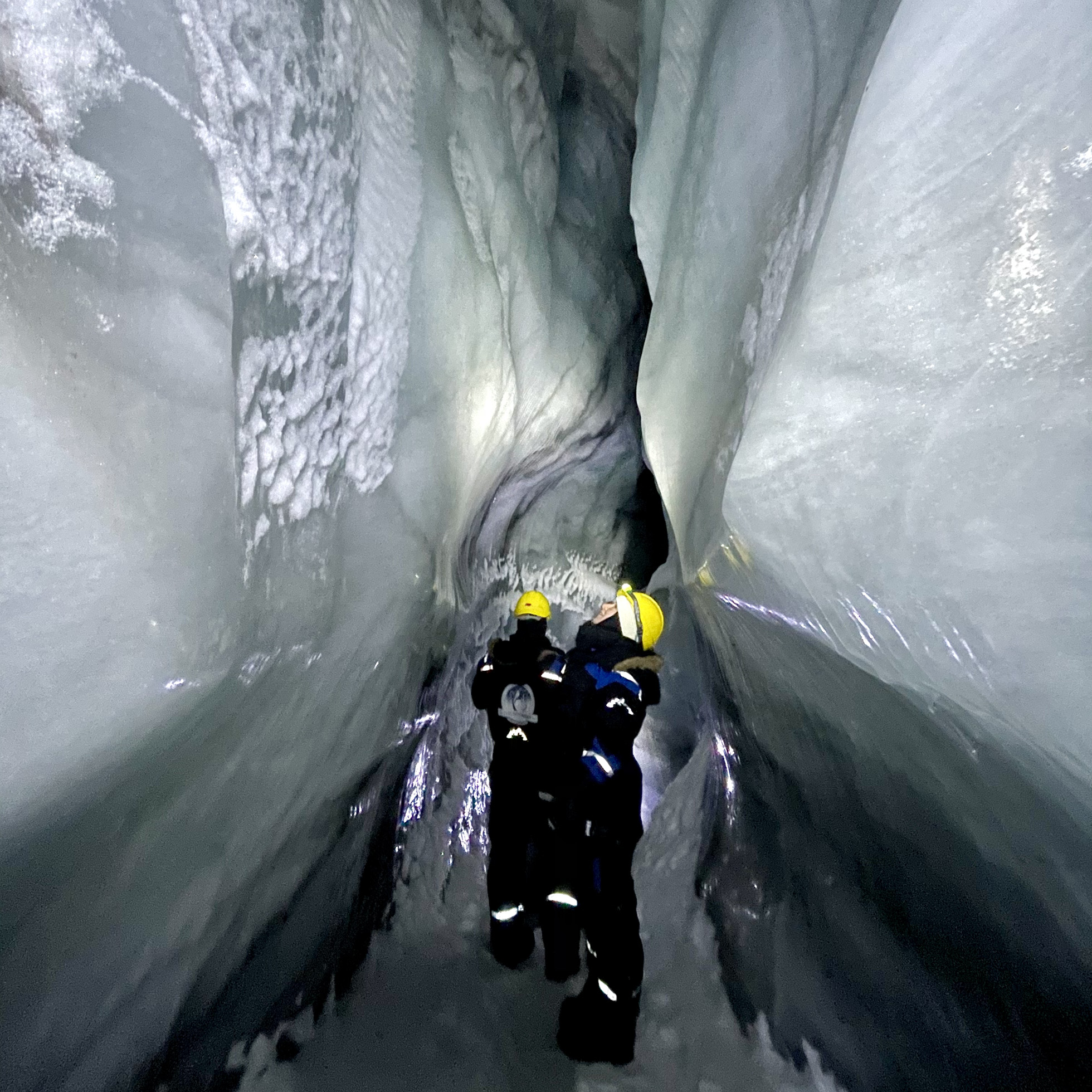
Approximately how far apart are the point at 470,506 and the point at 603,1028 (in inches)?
74.4

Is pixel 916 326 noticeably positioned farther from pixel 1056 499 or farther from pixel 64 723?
pixel 64 723

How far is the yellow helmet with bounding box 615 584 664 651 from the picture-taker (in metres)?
2.56

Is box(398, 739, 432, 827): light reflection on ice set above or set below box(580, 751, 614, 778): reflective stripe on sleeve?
below

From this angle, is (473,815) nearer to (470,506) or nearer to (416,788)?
(416,788)

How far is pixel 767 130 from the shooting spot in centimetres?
194

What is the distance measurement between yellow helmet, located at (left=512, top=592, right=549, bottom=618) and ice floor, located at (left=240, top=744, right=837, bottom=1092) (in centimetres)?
121

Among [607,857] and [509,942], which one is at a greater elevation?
[607,857]

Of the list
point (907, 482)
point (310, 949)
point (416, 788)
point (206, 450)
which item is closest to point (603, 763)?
point (310, 949)

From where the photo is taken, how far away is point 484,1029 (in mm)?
2219

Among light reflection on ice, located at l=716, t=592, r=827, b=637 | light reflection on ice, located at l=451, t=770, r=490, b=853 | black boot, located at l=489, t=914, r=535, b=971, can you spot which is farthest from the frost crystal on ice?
light reflection on ice, located at l=451, t=770, r=490, b=853

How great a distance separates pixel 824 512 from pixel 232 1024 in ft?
5.93

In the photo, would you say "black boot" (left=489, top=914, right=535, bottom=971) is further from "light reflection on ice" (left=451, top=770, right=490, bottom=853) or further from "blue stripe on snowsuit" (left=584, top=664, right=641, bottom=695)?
"blue stripe on snowsuit" (left=584, top=664, right=641, bottom=695)

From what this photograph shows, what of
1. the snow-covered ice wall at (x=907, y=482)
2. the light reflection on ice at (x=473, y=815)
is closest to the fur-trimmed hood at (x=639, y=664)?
the snow-covered ice wall at (x=907, y=482)

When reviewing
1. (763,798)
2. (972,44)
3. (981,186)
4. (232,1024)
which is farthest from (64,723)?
(763,798)
